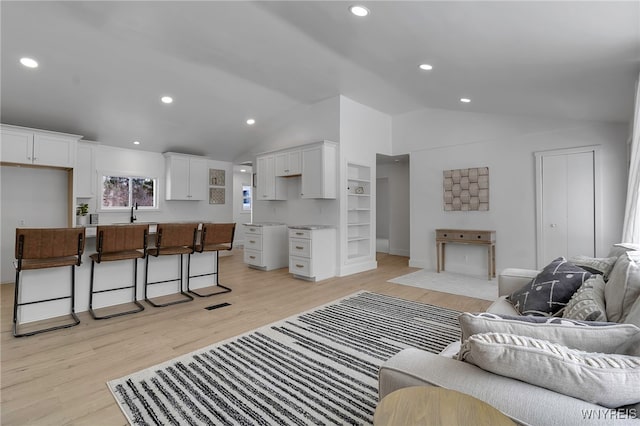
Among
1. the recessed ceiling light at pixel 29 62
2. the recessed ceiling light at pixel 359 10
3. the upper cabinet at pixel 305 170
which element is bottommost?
the upper cabinet at pixel 305 170

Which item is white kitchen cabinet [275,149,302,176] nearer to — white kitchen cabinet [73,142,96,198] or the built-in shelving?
the built-in shelving

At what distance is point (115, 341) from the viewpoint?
278cm

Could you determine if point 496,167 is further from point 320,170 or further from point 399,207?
point 320,170

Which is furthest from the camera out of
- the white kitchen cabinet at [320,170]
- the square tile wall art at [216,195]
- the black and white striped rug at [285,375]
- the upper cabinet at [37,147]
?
the square tile wall art at [216,195]

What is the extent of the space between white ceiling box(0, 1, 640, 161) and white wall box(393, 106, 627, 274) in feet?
1.51

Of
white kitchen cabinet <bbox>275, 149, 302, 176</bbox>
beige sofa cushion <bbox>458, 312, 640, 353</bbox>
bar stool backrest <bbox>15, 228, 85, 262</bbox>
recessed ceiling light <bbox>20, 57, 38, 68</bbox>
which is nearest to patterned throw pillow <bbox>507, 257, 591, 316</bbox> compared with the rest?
beige sofa cushion <bbox>458, 312, 640, 353</bbox>

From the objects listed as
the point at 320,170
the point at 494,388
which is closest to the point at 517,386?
the point at 494,388

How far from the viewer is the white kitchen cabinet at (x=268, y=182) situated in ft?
20.7

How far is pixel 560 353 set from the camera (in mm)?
951

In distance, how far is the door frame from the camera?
4328mm

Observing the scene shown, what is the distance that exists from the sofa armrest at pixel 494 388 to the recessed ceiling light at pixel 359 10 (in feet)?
8.48

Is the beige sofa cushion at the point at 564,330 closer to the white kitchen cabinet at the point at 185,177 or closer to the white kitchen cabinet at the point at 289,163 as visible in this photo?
the white kitchen cabinet at the point at 289,163

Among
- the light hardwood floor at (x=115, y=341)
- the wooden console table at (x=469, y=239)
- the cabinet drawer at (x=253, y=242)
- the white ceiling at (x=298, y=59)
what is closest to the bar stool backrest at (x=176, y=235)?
the light hardwood floor at (x=115, y=341)

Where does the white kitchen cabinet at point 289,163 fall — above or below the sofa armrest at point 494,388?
above
